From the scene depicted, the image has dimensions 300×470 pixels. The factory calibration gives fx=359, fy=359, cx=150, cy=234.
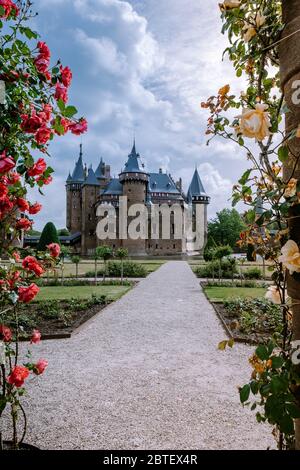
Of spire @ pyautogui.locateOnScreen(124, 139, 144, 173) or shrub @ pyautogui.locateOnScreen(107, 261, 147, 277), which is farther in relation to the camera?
spire @ pyautogui.locateOnScreen(124, 139, 144, 173)

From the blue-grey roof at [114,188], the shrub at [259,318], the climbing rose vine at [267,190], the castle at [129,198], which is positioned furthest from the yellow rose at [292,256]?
the blue-grey roof at [114,188]

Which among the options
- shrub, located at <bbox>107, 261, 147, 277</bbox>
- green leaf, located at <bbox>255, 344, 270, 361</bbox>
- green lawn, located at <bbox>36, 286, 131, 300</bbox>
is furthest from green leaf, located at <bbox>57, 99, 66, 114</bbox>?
shrub, located at <bbox>107, 261, 147, 277</bbox>

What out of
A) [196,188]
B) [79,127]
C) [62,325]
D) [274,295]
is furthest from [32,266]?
[196,188]

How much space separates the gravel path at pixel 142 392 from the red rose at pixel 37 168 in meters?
2.11

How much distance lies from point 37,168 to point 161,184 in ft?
198

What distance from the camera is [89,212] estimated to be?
59406mm

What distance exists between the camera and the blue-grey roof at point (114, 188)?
5647 centimetres

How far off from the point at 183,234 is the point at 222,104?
189 feet

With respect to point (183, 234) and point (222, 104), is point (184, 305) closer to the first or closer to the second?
point (222, 104)

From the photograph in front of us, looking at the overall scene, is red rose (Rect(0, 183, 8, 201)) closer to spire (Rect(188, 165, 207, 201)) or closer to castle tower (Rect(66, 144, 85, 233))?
castle tower (Rect(66, 144, 85, 233))

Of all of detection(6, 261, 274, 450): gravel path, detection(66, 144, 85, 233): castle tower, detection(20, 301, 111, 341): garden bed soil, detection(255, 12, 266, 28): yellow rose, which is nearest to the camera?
detection(255, 12, 266, 28): yellow rose

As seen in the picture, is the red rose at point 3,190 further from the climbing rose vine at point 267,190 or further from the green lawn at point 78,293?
the green lawn at point 78,293

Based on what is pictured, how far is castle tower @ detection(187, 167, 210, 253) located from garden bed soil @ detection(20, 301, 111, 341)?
2127 inches

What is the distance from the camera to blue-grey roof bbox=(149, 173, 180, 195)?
200 feet
